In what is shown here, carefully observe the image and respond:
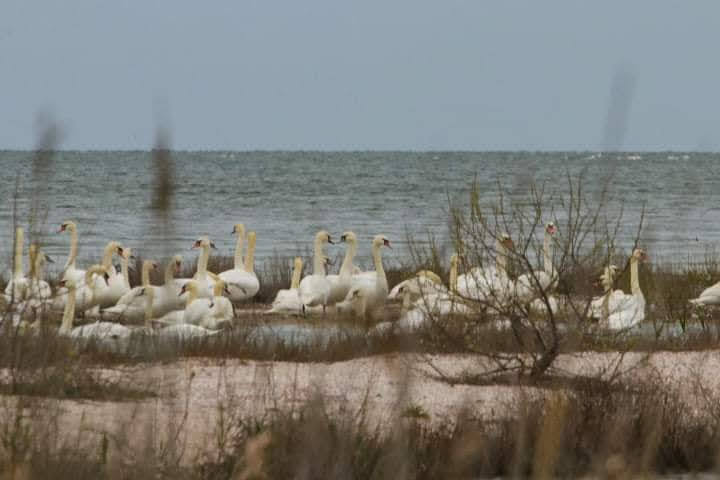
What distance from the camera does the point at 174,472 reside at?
462 centimetres

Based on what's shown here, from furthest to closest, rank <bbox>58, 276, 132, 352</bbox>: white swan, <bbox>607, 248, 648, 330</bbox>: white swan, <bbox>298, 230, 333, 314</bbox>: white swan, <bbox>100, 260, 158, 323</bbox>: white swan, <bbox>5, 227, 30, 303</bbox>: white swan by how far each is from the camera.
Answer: <bbox>298, 230, 333, 314</bbox>: white swan < <bbox>100, 260, 158, 323</bbox>: white swan < <bbox>607, 248, 648, 330</bbox>: white swan < <bbox>58, 276, 132, 352</bbox>: white swan < <bbox>5, 227, 30, 303</bbox>: white swan

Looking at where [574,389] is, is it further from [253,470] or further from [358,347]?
[253,470]

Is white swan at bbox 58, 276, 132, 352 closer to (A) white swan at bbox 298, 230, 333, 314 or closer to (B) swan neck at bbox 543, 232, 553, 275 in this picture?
(B) swan neck at bbox 543, 232, 553, 275

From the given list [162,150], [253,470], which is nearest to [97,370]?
[253,470]

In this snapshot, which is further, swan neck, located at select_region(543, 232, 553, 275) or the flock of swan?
the flock of swan

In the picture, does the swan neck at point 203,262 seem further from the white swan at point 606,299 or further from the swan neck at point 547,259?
the white swan at point 606,299

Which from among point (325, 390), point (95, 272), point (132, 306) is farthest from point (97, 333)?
point (325, 390)

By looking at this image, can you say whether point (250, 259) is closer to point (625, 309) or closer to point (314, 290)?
point (314, 290)

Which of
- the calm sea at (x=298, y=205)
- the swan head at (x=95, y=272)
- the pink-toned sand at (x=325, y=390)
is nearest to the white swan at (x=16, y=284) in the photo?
the calm sea at (x=298, y=205)

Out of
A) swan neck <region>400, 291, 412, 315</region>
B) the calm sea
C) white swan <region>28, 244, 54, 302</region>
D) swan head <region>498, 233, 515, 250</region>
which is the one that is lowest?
the calm sea

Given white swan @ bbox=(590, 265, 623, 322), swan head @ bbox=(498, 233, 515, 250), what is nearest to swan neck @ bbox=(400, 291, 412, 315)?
swan head @ bbox=(498, 233, 515, 250)

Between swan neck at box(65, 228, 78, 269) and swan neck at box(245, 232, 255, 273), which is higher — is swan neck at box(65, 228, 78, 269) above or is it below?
above

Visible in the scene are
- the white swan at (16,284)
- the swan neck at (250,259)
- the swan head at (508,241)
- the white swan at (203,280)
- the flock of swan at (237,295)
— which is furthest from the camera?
the swan neck at (250,259)

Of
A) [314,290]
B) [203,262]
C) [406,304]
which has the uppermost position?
[406,304]
